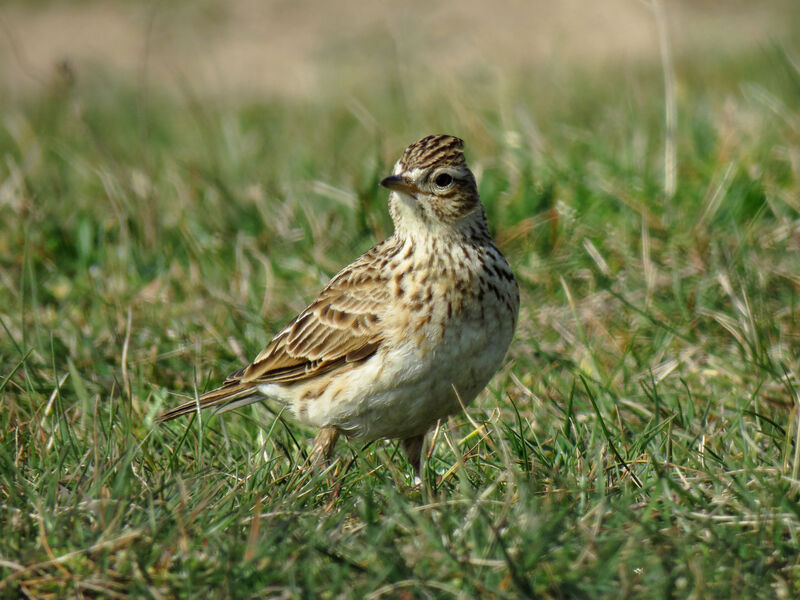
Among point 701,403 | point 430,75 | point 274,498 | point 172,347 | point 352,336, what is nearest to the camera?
point 274,498

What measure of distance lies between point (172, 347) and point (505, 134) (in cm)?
311

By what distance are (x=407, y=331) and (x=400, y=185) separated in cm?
62

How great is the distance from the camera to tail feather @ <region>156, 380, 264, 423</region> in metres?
4.60

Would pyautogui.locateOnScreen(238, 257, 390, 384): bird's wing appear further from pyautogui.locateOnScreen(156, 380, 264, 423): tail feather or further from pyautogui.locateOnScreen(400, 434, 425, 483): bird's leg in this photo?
pyautogui.locateOnScreen(400, 434, 425, 483): bird's leg

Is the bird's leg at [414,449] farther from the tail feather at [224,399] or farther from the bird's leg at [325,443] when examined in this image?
the tail feather at [224,399]

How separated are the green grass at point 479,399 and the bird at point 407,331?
0.49 feet

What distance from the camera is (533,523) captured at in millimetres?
3260

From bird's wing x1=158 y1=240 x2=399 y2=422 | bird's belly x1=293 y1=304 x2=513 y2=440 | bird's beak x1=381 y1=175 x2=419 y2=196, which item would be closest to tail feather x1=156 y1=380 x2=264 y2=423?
bird's wing x1=158 y1=240 x2=399 y2=422

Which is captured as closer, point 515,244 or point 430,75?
point 515,244

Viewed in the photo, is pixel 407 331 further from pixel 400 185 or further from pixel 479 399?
→ pixel 479 399

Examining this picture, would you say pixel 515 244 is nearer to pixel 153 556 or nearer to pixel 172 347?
pixel 172 347

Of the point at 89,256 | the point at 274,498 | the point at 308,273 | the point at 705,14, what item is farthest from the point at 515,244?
the point at 705,14

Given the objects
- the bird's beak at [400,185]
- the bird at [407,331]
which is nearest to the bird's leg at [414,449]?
the bird at [407,331]

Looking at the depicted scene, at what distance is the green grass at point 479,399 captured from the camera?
3219 mm
